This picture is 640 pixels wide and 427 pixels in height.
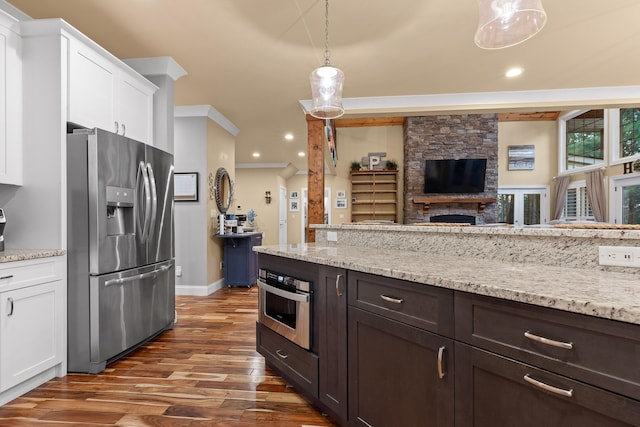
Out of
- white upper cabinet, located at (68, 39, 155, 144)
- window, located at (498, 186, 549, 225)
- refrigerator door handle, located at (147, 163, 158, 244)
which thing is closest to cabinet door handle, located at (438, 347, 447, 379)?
refrigerator door handle, located at (147, 163, 158, 244)

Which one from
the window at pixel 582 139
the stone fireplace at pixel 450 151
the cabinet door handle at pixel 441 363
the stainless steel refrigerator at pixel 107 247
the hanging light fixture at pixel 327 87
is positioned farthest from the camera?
the window at pixel 582 139

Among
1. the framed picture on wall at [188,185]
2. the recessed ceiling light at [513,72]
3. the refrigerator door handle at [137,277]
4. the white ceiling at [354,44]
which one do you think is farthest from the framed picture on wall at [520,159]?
the refrigerator door handle at [137,277]

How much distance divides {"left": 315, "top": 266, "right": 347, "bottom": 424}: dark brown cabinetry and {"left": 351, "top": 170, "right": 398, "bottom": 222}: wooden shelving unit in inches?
261

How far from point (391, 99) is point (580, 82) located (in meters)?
2.25

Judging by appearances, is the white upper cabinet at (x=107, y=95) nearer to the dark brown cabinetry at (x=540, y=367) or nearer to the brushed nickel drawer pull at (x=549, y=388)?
the dark brown cabinetry at (x=540, y=367)

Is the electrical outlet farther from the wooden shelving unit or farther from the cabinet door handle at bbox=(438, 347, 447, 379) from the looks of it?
the wooden shelving unit

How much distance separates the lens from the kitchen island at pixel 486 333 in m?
0.85

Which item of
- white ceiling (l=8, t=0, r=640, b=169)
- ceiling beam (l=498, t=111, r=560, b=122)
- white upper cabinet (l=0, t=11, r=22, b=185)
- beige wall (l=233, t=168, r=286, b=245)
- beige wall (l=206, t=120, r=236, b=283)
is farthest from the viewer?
beige wall (l=233, t=168, r=286, b=245)

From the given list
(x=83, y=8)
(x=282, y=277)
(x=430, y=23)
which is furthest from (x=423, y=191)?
(x=83, y=8)

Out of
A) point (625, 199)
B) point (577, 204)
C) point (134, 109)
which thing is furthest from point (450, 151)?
point (134, 109)

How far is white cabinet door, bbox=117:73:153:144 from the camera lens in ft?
9.73

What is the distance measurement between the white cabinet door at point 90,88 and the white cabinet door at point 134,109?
4.0 inches

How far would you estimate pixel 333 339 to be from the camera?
69.3 inches

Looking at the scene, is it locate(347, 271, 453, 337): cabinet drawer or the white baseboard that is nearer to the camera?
locate(347, 271, 453, 337): cabinet drawer
